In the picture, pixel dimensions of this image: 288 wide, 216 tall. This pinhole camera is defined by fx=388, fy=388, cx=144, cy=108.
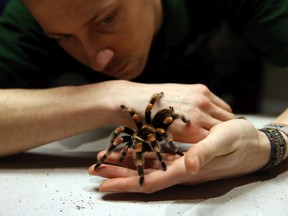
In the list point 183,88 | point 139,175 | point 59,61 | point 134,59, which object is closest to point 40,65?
point 59,61

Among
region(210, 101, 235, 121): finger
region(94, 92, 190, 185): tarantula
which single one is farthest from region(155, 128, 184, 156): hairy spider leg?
region(210, 101, 235, 121): finger

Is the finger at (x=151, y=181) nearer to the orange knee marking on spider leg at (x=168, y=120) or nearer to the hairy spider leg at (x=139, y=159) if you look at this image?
the hairy spider leg at (x=139, y=159)

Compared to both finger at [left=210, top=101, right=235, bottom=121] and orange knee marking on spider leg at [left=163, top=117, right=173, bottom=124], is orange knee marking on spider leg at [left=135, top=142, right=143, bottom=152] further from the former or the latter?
finger at [left=210, top=101, right=235, bottom=121]

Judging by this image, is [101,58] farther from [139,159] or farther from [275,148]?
[275,148]

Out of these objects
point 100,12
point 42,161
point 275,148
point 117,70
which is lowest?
point 42,161

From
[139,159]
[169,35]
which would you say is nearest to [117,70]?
[169,35]

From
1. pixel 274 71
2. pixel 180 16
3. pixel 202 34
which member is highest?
pixel 180 16

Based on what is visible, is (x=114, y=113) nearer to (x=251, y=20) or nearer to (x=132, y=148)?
(x=132, y=148)
